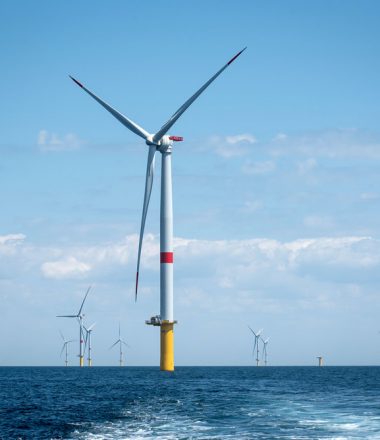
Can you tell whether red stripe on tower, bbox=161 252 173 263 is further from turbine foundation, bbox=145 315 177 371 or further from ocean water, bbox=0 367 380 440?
ocean water, bbox=0 367 380 440

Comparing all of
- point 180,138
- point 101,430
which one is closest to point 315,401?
point 101,430

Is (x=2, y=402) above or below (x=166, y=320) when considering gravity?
below

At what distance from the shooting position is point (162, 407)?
77.7m

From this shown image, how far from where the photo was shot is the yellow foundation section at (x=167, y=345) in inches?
3976

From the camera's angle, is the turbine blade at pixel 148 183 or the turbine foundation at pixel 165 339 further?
the turbine blade at pixel 148 183

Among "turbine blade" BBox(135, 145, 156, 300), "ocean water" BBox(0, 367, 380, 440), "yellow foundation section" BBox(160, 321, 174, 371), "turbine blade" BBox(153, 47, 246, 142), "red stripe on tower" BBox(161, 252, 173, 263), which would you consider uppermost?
"turbine blade" BBox(153, 47, 246, 142)

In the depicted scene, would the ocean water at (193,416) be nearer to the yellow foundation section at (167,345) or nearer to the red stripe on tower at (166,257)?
the yellow foundation section at (167,345)

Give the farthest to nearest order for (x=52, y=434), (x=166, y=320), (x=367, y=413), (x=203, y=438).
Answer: (x=166, y=320) < (x=367, y=413) < (x=52, y=434) < (x=203, y=438)

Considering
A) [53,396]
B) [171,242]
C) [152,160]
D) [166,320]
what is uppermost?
[152,160]

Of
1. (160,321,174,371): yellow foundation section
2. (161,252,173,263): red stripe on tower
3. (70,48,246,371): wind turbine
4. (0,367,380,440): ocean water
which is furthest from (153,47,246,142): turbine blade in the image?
(0,367,380,440): ocean water

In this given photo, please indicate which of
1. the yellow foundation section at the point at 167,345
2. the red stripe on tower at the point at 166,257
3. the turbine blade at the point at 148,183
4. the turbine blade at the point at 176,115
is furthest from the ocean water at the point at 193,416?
the turbine blade at the point at 176,115

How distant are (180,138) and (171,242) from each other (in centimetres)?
1862

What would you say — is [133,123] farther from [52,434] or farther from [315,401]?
[52,434]

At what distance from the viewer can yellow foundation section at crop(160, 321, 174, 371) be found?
101 metres
